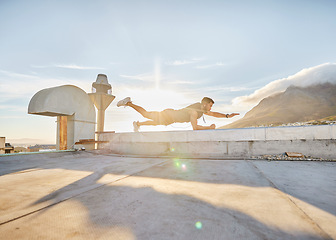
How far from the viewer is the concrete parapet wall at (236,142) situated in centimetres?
411

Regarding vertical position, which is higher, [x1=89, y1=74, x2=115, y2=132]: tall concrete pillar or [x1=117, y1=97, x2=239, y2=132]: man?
[x1=89, y1=74, x2=115, y2=132]: tall concrete pillar

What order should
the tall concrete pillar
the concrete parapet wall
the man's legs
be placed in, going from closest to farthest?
the concrete parapet wall
the man's legs
the tall concrete pillar

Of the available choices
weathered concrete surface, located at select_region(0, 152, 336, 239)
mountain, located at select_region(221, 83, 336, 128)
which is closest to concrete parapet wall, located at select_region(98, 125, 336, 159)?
weathered concrete surface, located at select_region(0, 152, 336, 239)

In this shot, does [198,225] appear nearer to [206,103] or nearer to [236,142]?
[236,142]

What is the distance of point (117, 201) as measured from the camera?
59.0 inches

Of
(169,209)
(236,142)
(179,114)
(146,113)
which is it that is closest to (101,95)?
(146,113)

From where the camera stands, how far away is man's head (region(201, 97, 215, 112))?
5.95 meters

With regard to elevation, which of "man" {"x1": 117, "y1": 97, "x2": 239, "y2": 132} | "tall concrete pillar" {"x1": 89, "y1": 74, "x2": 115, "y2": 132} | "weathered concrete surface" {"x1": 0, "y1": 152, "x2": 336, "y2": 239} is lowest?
"weathered concrete surface" {"x1": 0, "y1": 152, "x2": 336, "y2": 239}

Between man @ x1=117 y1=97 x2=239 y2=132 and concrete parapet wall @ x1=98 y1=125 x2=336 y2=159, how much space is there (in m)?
0.65

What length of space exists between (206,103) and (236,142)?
1.86m

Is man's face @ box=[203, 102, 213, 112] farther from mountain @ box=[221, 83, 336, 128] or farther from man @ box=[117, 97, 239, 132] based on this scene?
mountain @ box=[221, 83, 336, 128]

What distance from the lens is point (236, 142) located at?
4738 millimetres

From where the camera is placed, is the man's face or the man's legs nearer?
the man's face

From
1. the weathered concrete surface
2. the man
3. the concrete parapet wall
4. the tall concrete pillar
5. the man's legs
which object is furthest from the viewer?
the tall concrete pillar
